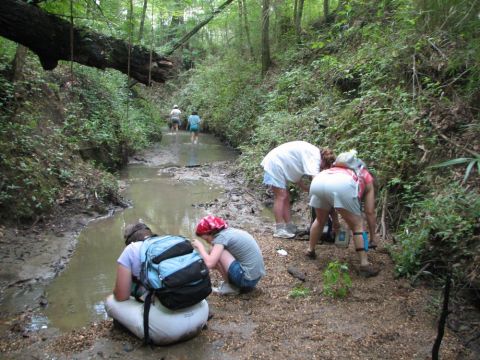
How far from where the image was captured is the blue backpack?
367cm

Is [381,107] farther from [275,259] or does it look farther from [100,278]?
[100,278]

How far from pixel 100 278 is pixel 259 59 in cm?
1691

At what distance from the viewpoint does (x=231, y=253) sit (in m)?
4.75

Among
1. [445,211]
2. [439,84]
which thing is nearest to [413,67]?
[439,84]

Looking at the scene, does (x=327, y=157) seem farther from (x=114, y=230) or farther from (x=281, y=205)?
(x=114, y=230)

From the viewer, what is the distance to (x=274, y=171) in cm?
664

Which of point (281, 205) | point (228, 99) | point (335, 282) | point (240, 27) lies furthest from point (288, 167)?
point (240, 27)

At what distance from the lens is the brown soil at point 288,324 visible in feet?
12.3

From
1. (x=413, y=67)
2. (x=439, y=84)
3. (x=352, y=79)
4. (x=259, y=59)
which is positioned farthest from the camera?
(x=259, y=59)

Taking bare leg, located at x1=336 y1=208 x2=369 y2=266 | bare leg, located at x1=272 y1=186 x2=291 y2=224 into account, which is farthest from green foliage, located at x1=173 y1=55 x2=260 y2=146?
bare leg, located at x1=336 y1=208 x2=369 y2=266

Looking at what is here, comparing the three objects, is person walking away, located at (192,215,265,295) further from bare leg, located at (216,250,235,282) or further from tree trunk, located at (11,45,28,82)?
tree trunk, located at (11,45,28,82)

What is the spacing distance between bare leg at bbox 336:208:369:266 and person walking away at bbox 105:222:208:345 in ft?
6.61

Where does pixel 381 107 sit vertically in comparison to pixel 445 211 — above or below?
above

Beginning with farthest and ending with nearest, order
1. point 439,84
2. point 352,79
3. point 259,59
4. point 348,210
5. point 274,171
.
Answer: point 259,59 → point 352,79 → point 439,84 → point 274,171 → point 348,210
